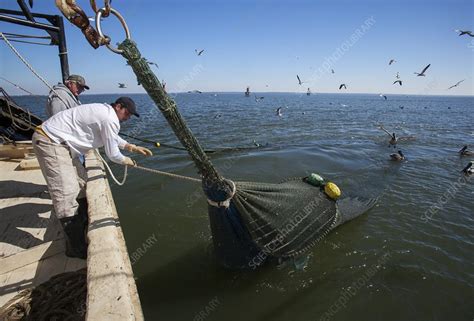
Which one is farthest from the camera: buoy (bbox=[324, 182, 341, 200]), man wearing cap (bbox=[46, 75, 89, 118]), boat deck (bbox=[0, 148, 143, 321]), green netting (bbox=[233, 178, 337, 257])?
buoy (bbox=[324, 182, 341, 200])

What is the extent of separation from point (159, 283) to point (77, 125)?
131 inches

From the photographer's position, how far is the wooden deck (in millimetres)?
3633

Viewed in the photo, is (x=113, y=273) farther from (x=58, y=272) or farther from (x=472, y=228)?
(x=472, y=228)

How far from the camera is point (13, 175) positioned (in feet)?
23.8

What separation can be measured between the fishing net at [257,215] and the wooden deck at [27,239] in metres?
2.10

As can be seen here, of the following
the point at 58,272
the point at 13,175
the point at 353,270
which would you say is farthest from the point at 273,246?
the point at 13,175

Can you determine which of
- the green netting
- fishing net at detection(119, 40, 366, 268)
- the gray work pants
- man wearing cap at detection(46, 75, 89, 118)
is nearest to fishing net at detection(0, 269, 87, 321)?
the gray work pants

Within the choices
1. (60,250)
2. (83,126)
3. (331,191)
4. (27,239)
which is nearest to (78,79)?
(83,126)

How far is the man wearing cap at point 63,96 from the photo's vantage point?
5.30 m

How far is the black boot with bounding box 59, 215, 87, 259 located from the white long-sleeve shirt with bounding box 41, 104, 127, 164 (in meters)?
0.97

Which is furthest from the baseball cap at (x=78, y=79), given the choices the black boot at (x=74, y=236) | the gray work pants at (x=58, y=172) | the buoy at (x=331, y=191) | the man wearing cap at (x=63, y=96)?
the buoy at (x=331, y=191)

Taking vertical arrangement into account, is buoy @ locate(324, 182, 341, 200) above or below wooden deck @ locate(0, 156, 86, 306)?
above

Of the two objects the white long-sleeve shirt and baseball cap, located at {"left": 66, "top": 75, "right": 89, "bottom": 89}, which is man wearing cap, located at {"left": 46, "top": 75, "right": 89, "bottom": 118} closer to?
baseball cap, located at {"left": 66, "top": 75, "right": 89, "bottom": 89}

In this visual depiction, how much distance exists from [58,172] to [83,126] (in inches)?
27.2
